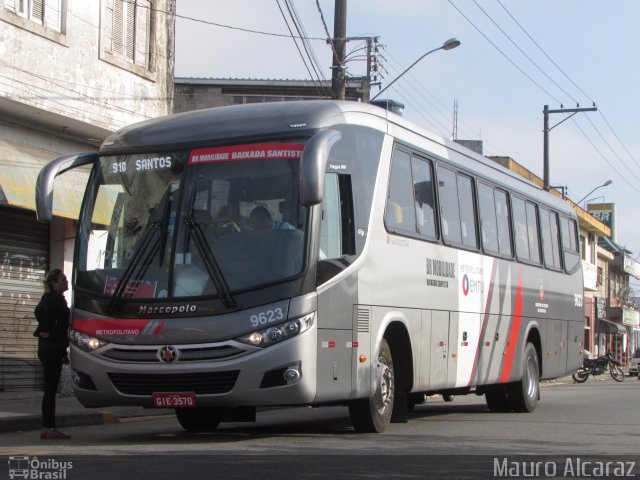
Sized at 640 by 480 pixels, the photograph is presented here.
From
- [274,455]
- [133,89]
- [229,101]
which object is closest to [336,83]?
[133,89]

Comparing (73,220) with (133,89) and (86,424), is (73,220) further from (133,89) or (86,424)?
(86,424)

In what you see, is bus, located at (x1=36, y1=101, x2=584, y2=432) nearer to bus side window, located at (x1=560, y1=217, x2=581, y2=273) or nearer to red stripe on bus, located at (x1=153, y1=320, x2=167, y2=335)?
red stripe on bus, located at (x1=153, y1=320, x2=167, y2=335)

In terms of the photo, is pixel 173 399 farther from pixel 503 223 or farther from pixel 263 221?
pixel 503 223

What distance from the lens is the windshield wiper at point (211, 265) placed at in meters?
9.55

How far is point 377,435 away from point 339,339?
1404mm

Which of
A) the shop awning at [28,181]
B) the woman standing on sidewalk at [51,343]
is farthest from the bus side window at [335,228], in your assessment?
the shop awning at [28,181]

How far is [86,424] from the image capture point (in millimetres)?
13953

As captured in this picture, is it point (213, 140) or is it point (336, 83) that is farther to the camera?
point (336, 83)

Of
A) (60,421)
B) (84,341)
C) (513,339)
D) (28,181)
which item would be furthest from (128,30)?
(84,341)

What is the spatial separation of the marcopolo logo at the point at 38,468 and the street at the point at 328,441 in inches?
4.6

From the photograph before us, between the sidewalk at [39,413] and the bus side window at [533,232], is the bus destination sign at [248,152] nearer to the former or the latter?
the sidewalk at [39,413]

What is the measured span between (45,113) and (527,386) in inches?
343

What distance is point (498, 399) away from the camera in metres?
16.4

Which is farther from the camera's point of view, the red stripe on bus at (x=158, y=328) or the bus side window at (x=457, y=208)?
the bus side window at (x=457, y=208)
